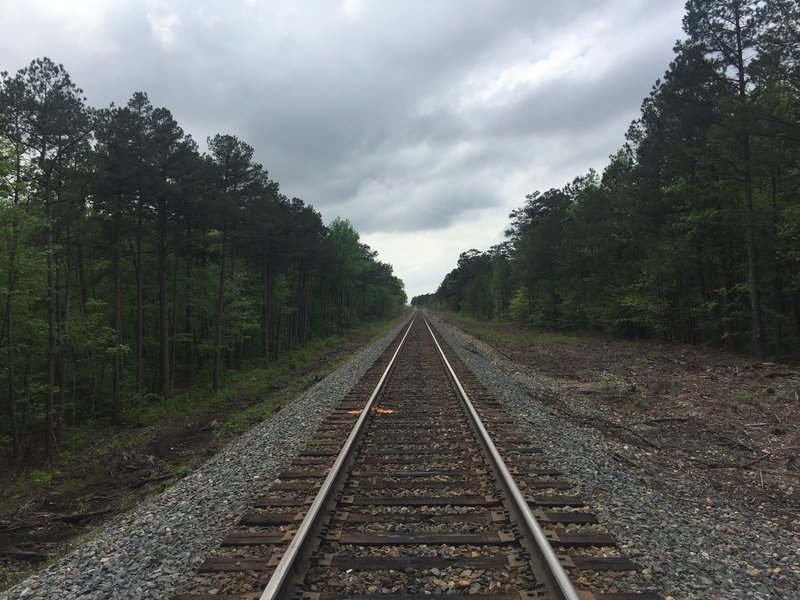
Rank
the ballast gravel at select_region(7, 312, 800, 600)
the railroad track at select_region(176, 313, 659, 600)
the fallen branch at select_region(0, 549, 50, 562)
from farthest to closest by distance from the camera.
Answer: the fallen branch at select_region(0, 549, 50, 562) < the ballast gravel at select_region(7, 312, 800, 600) < the railroad track at select_region(176, 313, 659, 600)

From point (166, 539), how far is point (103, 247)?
54.1 ft

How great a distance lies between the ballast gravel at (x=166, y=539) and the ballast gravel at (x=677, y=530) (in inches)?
147

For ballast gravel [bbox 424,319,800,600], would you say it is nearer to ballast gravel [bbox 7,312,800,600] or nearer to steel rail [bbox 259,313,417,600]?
ballast gravel [bbox 7,312,800,600]

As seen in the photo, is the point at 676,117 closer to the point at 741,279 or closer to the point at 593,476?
the point at 741,279

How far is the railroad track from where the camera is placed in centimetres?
335

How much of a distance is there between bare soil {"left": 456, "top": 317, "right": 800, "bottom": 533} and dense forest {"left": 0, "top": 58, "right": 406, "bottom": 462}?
14.9 meters

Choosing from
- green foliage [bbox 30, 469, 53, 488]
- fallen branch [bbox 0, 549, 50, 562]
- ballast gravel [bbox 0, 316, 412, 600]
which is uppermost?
ballast gravel [bbox 0, 316, 412, 600]

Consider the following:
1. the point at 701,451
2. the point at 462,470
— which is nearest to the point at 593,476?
the point at 462,470

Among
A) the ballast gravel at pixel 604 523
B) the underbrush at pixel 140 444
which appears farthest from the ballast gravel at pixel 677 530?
the underbrush at pixel 140 444

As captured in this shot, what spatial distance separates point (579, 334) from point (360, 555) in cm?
3427

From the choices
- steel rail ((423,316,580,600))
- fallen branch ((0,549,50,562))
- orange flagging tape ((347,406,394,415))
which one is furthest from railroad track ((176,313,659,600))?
fallen branch ((0,549,50,562))

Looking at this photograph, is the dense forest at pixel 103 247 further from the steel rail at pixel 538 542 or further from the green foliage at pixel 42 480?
the steel rail at pixel 538 542

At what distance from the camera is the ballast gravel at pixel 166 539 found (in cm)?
354

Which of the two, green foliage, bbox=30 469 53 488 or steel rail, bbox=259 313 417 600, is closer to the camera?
steel rail, bbox=259 313 417 600
